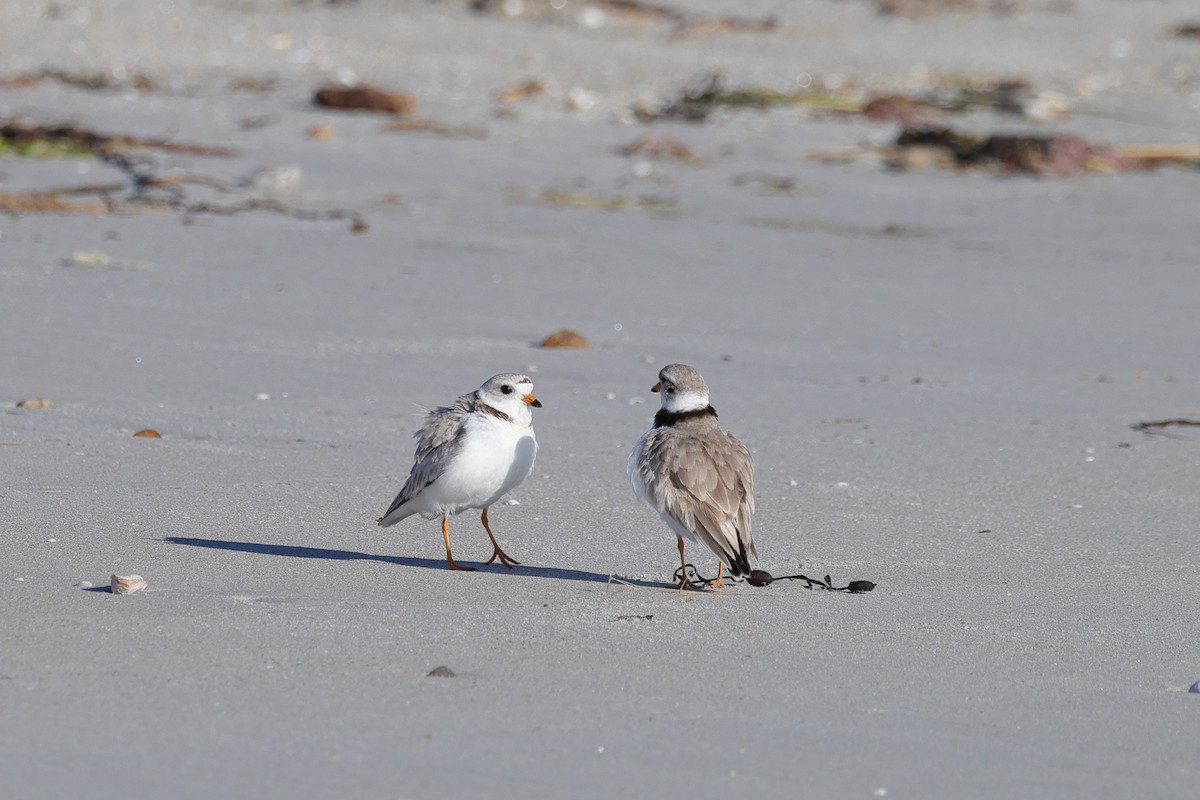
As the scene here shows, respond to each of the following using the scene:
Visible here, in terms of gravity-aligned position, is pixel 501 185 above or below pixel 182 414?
above

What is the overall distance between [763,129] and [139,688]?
11436 millimetres

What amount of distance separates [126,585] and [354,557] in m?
0.85

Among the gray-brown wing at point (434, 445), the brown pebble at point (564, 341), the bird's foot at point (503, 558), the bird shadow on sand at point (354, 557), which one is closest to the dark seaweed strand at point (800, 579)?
the bird shadow on sand at point (354, 557)

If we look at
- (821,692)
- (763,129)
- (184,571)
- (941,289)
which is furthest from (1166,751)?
(763,129)

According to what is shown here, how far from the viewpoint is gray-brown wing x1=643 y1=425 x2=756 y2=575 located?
4.66m

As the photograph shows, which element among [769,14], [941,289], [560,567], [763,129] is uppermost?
[769,14]

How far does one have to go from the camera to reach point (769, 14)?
65.3 ft

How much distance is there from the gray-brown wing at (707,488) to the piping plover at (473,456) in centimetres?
43

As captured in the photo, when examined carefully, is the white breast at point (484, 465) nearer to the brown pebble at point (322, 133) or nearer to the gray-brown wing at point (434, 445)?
the gray-brown wing at point (434, 445)

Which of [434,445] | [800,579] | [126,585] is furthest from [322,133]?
[126,585]

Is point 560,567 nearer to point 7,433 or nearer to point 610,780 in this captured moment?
point 610,780

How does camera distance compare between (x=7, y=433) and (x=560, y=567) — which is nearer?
(x=560, y=567)

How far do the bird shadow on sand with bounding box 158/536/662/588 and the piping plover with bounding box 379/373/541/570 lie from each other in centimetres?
7

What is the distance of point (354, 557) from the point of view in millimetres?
4879
